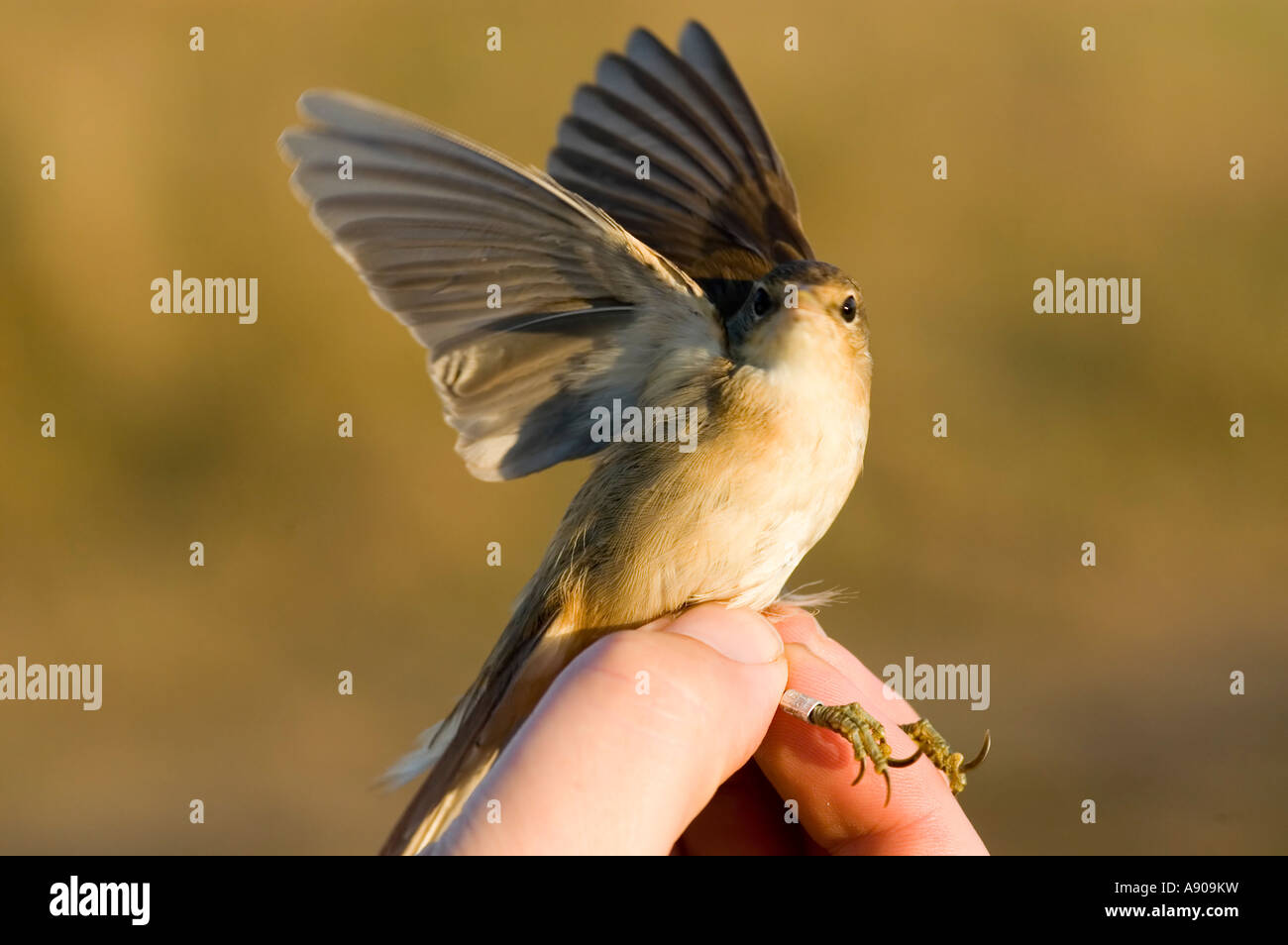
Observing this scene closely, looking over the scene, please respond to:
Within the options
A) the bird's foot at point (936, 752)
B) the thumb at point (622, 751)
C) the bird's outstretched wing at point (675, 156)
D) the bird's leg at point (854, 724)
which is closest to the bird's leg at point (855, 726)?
the bird's leg at point (854, 724)

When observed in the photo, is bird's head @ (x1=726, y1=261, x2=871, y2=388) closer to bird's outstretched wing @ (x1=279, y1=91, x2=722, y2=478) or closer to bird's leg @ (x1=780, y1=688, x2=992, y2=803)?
bird's outstretched wing @ (x1=279, y1=91, x2=722, y2=478)

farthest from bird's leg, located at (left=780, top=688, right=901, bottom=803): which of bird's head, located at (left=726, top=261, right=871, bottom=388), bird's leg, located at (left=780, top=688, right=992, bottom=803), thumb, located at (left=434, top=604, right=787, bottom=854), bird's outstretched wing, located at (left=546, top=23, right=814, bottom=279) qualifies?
bird's outstretched wing, located at (left=546, top=23, right=814, bottom=279)

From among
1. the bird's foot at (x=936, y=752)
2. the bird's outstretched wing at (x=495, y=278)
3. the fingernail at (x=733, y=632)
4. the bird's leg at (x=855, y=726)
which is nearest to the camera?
the fingernail at (x=733, y=632)

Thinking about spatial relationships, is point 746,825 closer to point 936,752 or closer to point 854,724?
point 854,724

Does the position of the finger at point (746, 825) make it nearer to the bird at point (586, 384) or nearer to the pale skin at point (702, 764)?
the pale skin at point (702, 764)

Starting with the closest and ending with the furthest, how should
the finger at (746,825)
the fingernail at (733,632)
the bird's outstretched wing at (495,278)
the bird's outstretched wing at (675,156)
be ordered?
the fingernail at (733,632), the bird's outstretched wing at (495,278), the finger at (746,825), the bird's outstretched wing at (675,156)

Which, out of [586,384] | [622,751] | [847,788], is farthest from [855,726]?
[586,384]
